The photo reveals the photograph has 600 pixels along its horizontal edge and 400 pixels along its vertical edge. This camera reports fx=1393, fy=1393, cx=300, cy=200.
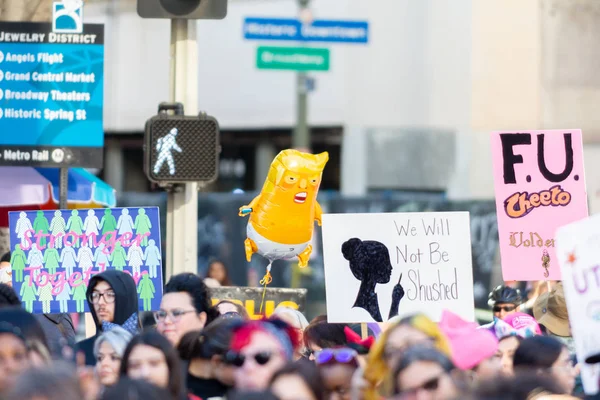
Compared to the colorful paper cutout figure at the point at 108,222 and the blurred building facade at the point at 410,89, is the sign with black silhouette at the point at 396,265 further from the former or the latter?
the blurred building facade at the point at 410,89

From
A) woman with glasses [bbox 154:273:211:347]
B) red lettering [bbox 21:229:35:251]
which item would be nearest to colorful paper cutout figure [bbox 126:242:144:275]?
red lettering [bbox 21:229:35:251]

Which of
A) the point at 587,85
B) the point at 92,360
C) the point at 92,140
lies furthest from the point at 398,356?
the point at 587,85

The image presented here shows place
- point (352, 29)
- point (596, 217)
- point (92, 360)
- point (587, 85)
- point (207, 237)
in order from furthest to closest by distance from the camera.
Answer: point (587, 85), point (207, 237), point (352, 29), point (92, 360), point (596, 217)

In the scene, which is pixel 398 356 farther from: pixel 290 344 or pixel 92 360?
pixel 92 360

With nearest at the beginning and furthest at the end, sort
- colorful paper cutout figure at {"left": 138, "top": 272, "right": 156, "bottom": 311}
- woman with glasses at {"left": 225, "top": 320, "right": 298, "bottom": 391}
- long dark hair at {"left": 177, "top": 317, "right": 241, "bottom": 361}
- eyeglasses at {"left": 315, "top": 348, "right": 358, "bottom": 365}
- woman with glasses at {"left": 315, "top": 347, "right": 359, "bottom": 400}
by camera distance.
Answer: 1. woman with glasses at {"left": 225, "top": 320, "right": 298, "bottom": 391}
2. woman with glasses at {"left": 315, "top": 347, "right": 359, "bottom": 400}
3. eyeglasses at {"left": 315, "top": 348, "right": 358, "bottom": 365}
4. long dark hair at {"left": 177, "top": 317, "right": 241, "bottom": 361}
5. colorful paper cutout figure at {"left": 138, "top": 272, "right": 156, "bottom": 311}

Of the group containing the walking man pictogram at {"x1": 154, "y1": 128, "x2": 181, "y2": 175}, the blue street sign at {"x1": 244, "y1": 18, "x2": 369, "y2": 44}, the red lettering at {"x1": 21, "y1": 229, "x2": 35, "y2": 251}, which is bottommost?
the red lettering at {"x1": 21, "y1": 229, "x2": 35, "y2": 251}

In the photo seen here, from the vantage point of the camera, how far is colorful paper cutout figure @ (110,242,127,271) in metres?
8.67

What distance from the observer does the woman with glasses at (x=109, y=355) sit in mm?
6047

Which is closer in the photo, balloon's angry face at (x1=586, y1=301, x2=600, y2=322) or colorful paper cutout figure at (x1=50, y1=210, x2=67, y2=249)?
balloon's angry face at (x1=586, y1=301, x2=600, y2=322)

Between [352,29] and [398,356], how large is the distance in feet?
37.0

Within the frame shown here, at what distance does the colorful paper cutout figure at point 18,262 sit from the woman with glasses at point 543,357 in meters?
3.65

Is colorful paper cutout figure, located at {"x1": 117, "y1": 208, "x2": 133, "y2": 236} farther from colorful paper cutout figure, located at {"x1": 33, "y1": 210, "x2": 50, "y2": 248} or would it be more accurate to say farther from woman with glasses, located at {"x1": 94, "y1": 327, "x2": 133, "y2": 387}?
woman with glasses, located at {"x1": 94, "y1": 327, "x2": 133, "y2": 387}

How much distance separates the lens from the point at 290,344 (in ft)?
19.0

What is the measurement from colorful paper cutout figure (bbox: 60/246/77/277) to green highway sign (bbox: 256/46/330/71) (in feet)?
23.8
